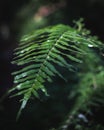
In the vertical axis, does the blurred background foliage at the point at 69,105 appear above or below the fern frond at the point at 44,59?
below

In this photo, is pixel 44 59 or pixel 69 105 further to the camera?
pixel 69 105

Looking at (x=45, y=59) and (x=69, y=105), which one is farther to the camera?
(x=69, y=105)

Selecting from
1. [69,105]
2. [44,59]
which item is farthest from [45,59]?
[69,105]

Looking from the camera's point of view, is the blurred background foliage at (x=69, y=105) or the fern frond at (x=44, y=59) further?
the blurred background foliage at (x=69, y=105)

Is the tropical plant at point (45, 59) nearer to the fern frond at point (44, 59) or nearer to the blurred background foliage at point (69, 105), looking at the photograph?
the fern frond at point (44, 59)

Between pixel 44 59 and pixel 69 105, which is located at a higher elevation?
pixel 44 59

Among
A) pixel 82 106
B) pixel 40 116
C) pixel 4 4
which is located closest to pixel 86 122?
pixel 82 106

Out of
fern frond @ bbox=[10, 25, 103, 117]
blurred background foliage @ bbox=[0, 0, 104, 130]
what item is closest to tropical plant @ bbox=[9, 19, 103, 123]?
fern frond @ bbox=[10, 25, 103, 117]

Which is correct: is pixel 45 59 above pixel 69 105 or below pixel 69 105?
above

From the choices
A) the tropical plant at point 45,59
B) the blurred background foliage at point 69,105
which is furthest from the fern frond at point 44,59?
the blurred background foliage at point 69,105

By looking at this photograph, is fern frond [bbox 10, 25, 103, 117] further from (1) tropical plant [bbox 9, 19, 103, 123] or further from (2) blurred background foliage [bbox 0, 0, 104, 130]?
(2) blurred background foliage [bbox 0, 0, 104, 130]

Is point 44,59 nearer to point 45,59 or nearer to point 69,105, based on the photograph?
point 45,59
